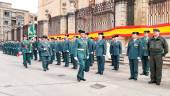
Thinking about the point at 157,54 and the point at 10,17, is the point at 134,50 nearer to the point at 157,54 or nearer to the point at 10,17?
the point at 157,54

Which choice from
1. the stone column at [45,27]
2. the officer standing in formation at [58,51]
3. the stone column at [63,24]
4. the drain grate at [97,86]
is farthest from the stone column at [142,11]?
the stone column at [45,27]

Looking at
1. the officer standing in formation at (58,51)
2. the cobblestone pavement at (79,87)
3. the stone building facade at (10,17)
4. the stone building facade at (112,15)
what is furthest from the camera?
the stone building facade at (10,17)

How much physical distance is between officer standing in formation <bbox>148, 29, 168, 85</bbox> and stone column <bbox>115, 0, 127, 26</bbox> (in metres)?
9.15

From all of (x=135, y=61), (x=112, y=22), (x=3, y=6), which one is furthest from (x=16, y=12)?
(x=135, y=61)

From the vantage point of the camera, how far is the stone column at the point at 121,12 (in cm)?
2203

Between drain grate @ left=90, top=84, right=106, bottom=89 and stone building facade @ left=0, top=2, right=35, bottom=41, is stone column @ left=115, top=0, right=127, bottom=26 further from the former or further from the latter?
stone building facade @ left=0, top=2, right=35, bottom=41

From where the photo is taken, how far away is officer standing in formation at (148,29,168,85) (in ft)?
42.0

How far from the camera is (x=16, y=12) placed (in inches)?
3516

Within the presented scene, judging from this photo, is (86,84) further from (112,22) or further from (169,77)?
(112,22)

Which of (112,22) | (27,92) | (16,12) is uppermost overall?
(16,12)

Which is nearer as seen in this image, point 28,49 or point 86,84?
point 86,84

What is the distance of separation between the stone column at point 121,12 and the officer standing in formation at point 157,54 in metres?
9.15

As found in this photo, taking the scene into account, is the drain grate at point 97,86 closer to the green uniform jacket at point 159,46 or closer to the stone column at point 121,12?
the green uniform jacket at point 159,46

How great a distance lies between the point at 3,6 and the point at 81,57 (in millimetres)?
76685
